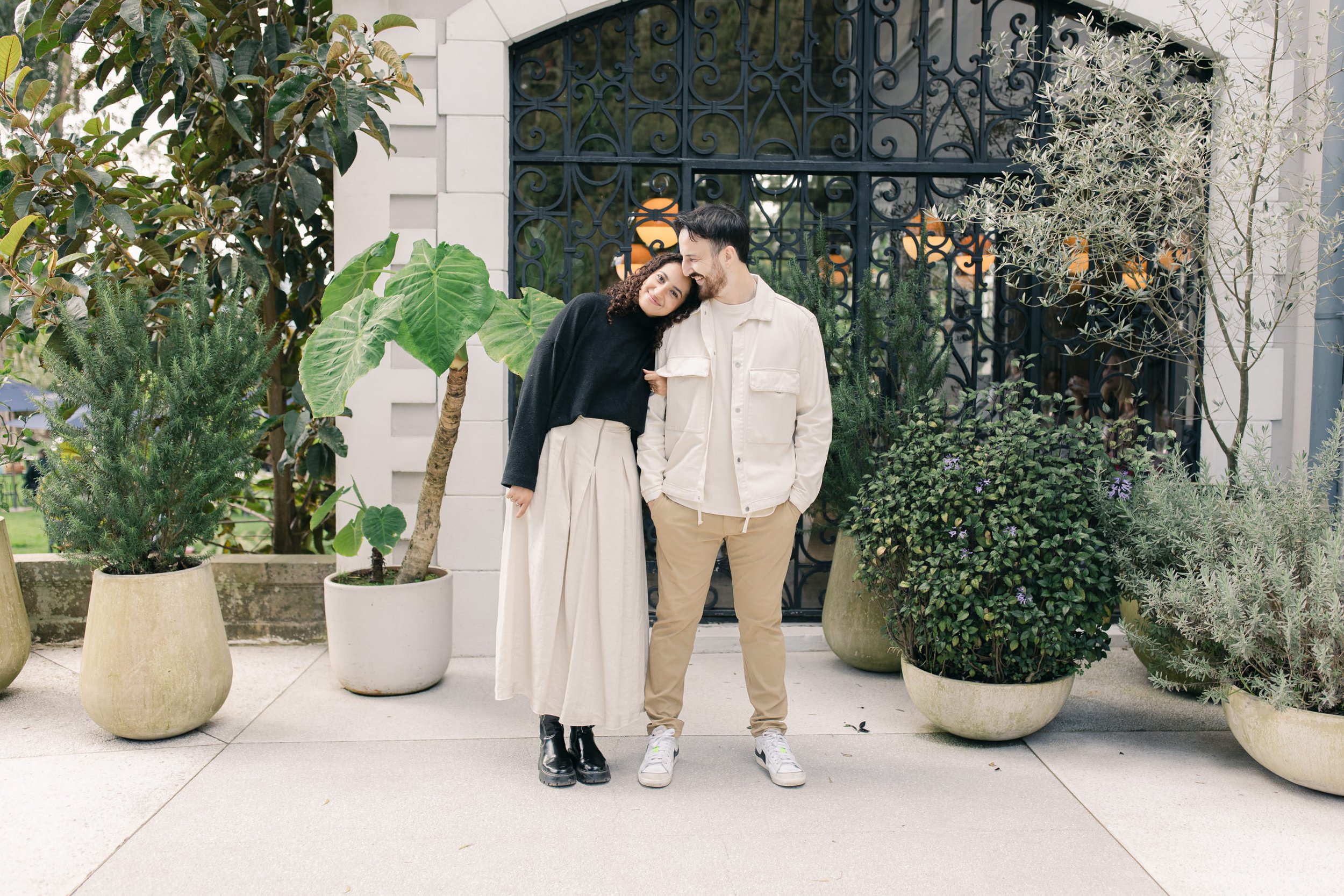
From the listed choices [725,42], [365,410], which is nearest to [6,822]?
[365,410]

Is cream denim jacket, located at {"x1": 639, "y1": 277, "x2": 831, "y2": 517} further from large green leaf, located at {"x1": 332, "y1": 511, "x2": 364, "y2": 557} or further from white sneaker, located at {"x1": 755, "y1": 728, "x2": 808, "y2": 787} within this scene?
large green leaf, located at {"x1": 332, "y1": 511, "x2": 364, "y2": 557}

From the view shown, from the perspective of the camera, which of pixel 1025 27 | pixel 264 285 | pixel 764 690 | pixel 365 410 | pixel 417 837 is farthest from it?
pixel 1025 27

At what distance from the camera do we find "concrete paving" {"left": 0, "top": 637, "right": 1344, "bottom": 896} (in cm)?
253

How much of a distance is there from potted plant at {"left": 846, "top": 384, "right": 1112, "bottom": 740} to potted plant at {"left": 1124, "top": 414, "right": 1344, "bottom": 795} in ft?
0.94

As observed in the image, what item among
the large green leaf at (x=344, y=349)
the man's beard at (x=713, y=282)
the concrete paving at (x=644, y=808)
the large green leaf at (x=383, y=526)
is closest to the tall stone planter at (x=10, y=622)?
the concrete paving at (x=644, y=808)

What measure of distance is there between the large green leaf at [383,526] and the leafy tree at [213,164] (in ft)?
1.68

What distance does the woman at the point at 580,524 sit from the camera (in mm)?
3051

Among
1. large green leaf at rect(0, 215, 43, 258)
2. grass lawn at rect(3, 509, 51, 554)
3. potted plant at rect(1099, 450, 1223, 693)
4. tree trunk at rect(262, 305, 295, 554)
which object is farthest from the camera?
grass lawn at rect(3, 509, 51, 554)

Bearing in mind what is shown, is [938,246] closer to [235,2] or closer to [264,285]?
[264,285]

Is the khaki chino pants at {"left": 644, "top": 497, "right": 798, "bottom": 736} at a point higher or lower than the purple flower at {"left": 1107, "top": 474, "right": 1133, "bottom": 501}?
lower

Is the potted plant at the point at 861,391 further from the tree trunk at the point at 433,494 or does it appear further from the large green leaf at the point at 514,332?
the tree trunk at the point at 433,494

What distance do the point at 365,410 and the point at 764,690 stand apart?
8.10 ft

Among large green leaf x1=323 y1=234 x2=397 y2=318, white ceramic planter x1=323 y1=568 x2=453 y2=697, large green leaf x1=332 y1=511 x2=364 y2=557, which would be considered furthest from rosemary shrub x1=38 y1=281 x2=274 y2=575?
white ceramic planter x1=323 y1=568 x2=453 y2=697

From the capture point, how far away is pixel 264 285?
13.2 ft
